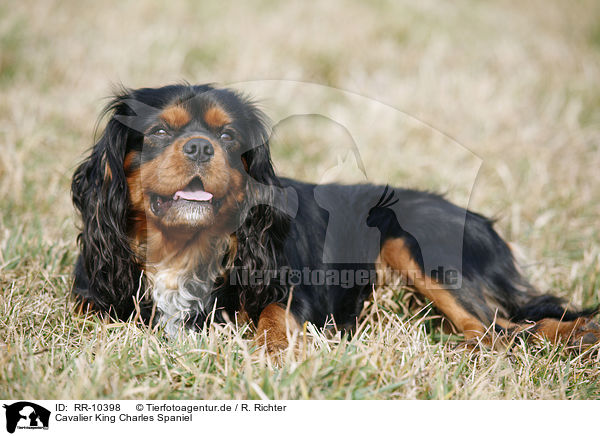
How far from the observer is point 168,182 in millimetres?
2416

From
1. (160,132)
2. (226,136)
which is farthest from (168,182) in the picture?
(226,136)

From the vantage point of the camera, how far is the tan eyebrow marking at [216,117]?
2531 millimetres

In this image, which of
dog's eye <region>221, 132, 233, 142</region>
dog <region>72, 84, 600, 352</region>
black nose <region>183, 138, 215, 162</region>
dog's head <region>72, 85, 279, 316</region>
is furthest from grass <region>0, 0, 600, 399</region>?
dog's eye <region>221, 132, 233, 142</region>

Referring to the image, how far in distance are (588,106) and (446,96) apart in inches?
68.3

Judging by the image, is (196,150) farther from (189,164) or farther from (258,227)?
(258,227)

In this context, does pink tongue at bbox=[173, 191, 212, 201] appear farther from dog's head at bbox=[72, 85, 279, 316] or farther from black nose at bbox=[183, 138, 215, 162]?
black nose at bbox=[183, 138, 215, 162]

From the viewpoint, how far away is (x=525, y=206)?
469 centimetres

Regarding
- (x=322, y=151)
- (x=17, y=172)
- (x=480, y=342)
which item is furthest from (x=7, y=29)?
(x=480, y=342)

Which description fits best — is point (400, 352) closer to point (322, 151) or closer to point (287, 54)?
point (322, 151)
